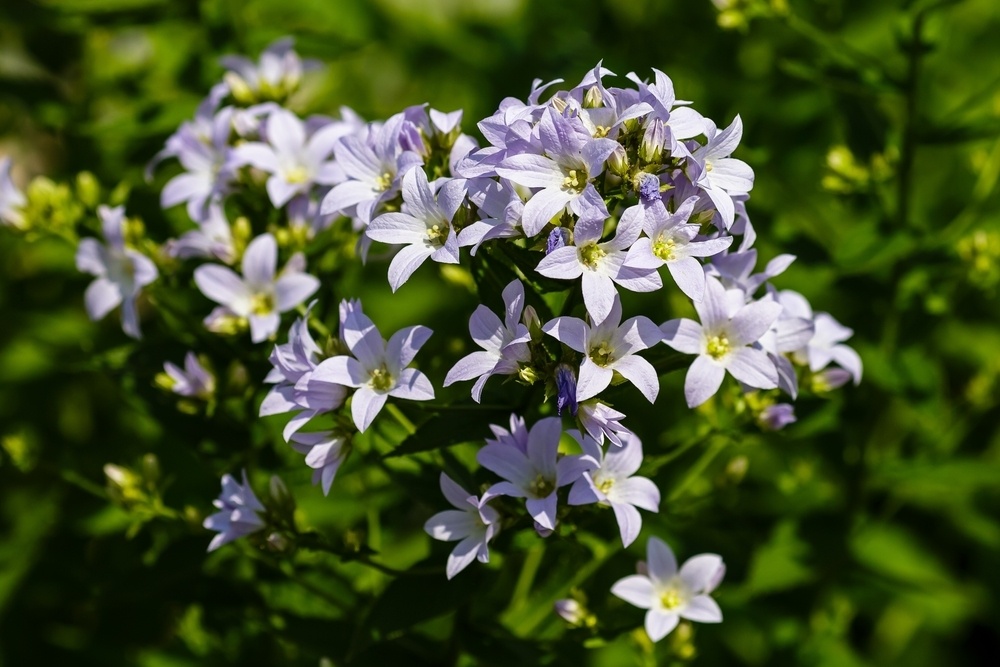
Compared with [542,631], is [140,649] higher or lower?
lower

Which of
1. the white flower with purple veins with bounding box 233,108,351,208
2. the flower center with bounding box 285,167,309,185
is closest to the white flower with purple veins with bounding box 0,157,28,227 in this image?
the white flower with purple veins with bounding box 233,108,351,208

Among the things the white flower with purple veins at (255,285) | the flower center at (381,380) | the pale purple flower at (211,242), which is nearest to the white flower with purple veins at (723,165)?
the flower center at (381,380)

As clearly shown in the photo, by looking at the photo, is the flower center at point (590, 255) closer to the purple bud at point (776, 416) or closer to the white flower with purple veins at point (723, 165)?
the white flower with purple veins at point (723, 165)

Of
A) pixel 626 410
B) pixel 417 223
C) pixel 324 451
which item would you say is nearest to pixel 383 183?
pixel 417 223

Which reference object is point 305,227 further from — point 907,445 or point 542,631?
point 907,445

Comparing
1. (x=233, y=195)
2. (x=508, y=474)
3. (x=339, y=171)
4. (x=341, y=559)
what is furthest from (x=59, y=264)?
(x=508, y=474)

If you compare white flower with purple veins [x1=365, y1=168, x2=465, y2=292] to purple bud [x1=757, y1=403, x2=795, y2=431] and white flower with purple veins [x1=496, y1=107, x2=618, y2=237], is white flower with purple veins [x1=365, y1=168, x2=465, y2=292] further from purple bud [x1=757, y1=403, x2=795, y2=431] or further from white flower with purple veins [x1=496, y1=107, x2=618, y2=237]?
purple bud [x1=757, y1=403, x2=795, y2=431]

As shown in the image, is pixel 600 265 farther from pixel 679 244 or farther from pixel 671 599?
pixel 671 599
